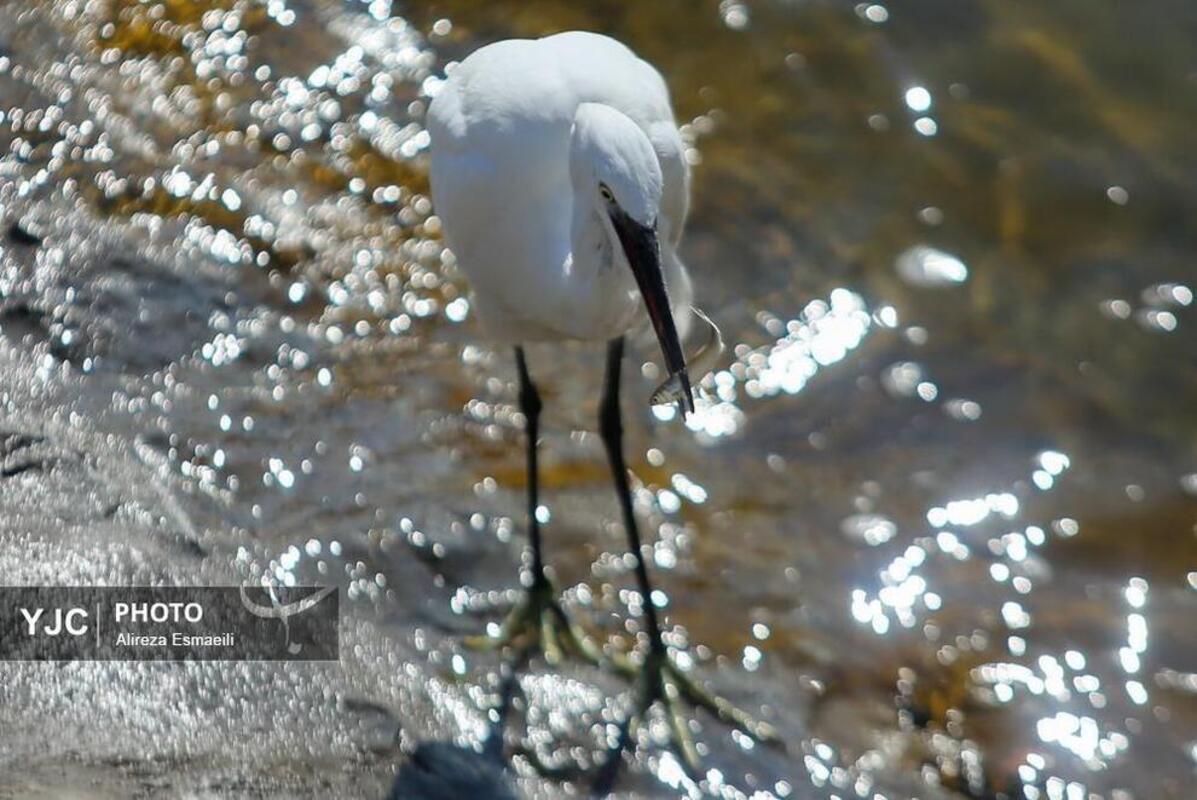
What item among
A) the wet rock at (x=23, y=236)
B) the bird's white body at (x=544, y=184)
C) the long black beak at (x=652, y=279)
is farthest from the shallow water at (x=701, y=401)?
the long black beak at (x=652, y=279)

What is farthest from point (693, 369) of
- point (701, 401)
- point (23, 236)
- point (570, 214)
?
point (23, 236)

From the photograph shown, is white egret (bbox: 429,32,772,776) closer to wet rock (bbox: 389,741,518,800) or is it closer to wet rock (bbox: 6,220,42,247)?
wet rock (bbox: 389,741,518,800)

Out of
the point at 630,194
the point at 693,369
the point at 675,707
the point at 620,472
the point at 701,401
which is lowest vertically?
the point at 701,401

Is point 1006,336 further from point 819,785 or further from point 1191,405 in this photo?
point 819,785

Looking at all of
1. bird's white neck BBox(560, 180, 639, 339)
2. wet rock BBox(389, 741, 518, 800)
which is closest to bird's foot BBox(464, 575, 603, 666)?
wet rock BBox(389, 741, 518, 800)

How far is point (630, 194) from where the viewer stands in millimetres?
2902

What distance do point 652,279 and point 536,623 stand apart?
1082 millimetres

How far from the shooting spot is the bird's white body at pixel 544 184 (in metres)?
3.16

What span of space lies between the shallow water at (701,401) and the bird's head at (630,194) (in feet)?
3.30

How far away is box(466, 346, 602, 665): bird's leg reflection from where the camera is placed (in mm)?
3594

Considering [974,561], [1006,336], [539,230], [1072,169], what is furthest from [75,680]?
[1072,169]

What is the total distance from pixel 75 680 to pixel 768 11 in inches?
164

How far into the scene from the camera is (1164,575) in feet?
13.2

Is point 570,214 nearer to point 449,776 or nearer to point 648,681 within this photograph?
point 648,681
